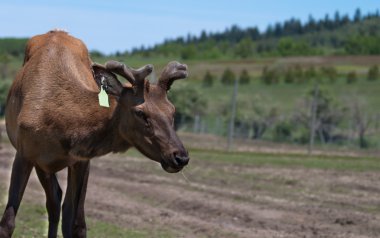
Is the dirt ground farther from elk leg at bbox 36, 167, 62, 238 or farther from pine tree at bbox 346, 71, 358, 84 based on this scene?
pine tree at bbox 346, 71, 358, 84

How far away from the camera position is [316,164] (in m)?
24.0

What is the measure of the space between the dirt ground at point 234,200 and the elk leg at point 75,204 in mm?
2705

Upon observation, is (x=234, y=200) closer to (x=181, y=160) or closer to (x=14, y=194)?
(x=14, y=194)

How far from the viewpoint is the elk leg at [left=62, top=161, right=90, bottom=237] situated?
9.05m

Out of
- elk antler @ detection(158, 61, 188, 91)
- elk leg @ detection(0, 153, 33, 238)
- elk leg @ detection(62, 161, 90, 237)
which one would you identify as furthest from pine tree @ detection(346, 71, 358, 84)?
elk antler @ detection(158, 61, 188, 91)

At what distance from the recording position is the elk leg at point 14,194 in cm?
844

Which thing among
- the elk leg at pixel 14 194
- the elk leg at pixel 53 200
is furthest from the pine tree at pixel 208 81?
the elk leg at pixel 14 194

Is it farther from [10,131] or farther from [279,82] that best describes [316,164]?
[279,82]

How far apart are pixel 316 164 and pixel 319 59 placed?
102604 millimetres

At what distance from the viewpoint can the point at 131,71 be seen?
7855 mm

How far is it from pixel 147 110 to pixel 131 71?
44 cm

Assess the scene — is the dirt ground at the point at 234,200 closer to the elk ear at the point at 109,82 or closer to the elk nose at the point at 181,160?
the elk ear at the point at 109,82

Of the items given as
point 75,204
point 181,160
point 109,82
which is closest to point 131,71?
point 109,82

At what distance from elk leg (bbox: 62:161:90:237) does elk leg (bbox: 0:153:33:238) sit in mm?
623
